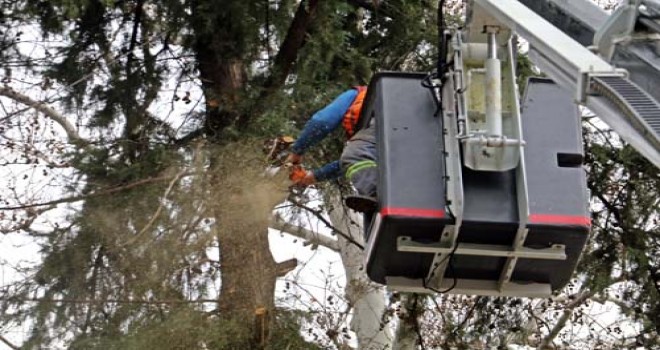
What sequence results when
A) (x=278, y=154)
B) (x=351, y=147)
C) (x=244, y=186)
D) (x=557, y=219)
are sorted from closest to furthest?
(x=557, y=219)
(x=351, y=147)
(x=278, y=154)
(x=244, y=186)

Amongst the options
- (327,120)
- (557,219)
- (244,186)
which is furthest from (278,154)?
(557,219)

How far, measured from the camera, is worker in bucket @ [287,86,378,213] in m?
5.75

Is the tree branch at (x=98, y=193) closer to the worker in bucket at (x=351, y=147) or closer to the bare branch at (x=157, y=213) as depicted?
the bare branch at (x=157, y=213)

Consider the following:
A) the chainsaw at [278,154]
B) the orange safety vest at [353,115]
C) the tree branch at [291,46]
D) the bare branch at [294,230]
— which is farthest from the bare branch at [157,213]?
the orange safety vest at [353,115]

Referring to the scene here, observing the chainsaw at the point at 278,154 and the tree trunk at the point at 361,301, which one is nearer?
the chainsaw at the point at 278,154

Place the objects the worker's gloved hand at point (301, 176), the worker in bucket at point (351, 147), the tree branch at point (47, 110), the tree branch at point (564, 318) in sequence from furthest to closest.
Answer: the tree branch at point (564, 318), the tree branch at point (47, 110), the worker's gloved hand at point (301, 176), the worker in bucket at point (351, 147)

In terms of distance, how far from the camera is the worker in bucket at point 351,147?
5.75 metres

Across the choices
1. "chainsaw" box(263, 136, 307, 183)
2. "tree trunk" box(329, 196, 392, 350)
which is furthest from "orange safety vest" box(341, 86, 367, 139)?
"tree trunk" box(329, 196, 392, 350)

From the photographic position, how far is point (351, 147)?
6.02 metres

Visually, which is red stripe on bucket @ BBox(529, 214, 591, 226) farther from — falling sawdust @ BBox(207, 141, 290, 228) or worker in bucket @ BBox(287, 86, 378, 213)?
falling sawdust @ BBox(207, 141, 290, 228)

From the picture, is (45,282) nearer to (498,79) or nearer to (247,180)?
(247,180)

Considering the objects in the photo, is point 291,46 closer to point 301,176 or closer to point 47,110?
point 47,110

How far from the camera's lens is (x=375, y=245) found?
5.61 m

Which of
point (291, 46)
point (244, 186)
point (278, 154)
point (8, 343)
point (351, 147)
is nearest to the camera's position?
point (351, 147)
